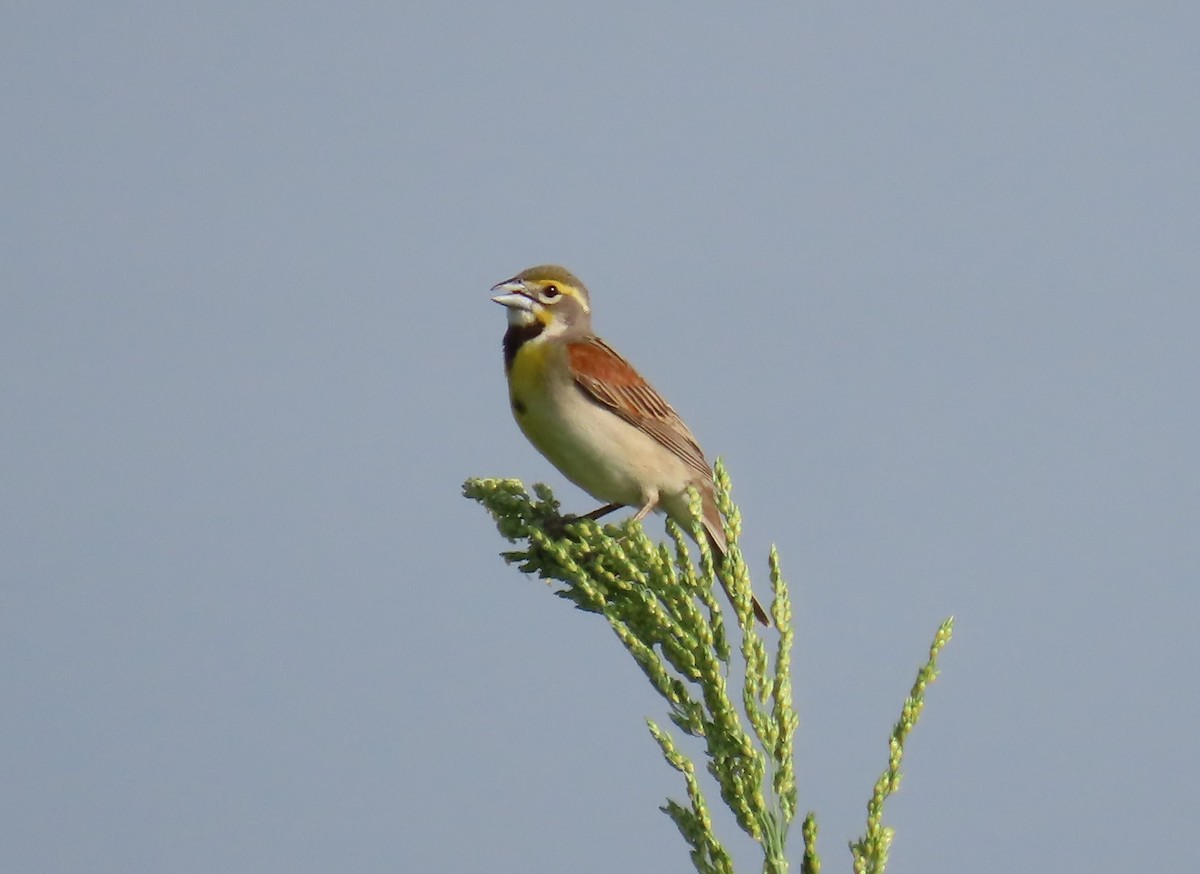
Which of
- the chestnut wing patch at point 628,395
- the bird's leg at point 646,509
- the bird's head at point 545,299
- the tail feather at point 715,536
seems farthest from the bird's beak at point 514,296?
the tail feather at point 715,536

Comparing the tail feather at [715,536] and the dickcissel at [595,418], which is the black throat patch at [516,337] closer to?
the dickcissel at [595,418]

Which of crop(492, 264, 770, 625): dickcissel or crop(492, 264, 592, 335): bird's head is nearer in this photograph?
crop(492, 264, 770, 625): dickcissel

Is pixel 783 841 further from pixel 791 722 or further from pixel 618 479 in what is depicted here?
pixel 618 479

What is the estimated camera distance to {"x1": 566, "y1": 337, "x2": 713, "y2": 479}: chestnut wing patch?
867 cm

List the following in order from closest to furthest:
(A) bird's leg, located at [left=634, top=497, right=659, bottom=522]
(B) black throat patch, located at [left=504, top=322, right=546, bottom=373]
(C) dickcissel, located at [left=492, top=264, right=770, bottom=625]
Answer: (C) dickcissel, located at [left=492, top=264, right=770, bottom=625], (A) bird's leg, located at [left=634, top=497, right=659, bottom=522], (B) black throat patch, located at [left=504, top=322, right=546, bottom=373]

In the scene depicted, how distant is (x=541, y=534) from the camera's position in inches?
227

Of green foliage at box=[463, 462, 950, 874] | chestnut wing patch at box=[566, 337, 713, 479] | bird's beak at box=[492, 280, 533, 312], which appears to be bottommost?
green foliage at box=[463, 462, 950, 874]

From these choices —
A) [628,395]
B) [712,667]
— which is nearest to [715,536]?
[628,395]

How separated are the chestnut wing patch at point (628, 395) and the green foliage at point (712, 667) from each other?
295 cm

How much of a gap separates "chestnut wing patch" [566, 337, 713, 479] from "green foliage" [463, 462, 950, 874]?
116 inches

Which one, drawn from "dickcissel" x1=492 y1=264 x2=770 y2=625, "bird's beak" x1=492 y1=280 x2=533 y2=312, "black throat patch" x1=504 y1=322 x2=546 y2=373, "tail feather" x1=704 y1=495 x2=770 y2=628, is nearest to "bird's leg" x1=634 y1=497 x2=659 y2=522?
"dickcissel" x1=492 y1=264 x2=770 y2=625

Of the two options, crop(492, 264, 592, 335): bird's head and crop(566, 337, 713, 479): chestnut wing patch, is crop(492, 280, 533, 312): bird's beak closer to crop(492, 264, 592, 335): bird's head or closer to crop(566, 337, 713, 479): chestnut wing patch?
crop(492, 264, 592, 335): bird's head

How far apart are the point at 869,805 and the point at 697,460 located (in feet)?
16.3

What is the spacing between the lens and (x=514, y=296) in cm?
923
